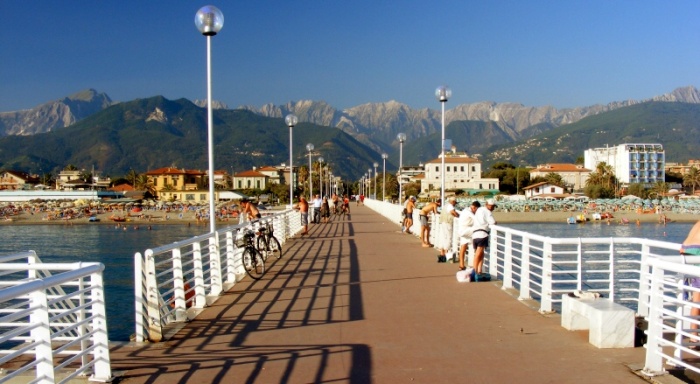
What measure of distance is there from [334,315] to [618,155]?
192951 millimetres

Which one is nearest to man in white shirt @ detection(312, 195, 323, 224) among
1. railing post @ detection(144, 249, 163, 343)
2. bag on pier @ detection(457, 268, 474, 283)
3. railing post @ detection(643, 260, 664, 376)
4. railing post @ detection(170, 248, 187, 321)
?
bag on pier @ detection(457, 268, 474, 283)

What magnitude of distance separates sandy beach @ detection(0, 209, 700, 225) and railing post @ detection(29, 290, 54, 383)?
80.4 meters

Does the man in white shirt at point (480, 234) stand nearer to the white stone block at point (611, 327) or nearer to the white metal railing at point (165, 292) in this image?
the white metal railing at point (165, 292)

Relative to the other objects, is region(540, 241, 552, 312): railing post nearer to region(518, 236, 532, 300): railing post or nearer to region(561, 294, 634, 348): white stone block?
region(518, 236, 532, 300): railing post

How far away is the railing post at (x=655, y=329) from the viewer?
222 inches

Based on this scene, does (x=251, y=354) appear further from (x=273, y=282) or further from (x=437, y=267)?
(x=437, y=267)

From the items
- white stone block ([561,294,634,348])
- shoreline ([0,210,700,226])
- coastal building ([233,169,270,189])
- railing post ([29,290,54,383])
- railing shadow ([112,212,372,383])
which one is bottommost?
shoreline ([0,210,700,226])

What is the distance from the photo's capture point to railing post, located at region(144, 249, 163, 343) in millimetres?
7234

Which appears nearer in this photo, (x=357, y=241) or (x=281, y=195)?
(x=357, y=241)

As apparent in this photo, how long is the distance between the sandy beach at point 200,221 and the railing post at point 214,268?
7462cm

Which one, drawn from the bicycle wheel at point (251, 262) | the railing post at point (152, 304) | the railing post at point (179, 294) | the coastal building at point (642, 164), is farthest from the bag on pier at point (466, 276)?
the coastal building at point (642, 164)

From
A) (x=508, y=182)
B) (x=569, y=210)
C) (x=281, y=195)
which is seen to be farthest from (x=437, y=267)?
(x=508, y=182)

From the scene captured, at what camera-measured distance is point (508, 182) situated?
147250 millimetres

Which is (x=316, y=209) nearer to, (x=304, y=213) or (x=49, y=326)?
(x=304, y=213)
